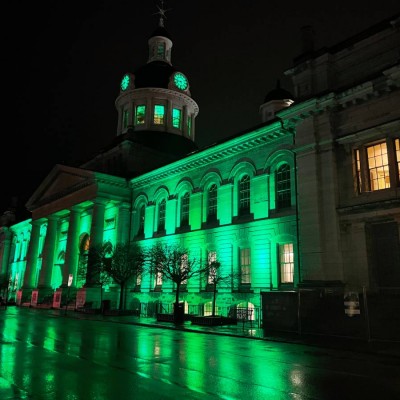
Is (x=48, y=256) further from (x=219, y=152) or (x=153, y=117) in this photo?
(x=219, y=152)

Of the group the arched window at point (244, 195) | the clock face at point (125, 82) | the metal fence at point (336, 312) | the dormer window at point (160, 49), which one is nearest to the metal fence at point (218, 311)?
the metal fence at point (336, 312)

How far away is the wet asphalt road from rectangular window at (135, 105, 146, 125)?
133 ft

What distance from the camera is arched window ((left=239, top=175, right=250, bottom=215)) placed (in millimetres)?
29672

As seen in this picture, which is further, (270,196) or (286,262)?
(270,196)

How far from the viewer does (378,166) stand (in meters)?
20.1

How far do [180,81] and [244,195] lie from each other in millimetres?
29720

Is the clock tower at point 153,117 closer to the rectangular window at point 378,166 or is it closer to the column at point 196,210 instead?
the column at point 196,210

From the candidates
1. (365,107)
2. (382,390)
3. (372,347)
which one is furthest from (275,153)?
(382,390)

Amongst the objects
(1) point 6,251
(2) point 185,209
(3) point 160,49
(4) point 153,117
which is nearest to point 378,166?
(2) point 185,209

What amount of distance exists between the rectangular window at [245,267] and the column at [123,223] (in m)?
15.2

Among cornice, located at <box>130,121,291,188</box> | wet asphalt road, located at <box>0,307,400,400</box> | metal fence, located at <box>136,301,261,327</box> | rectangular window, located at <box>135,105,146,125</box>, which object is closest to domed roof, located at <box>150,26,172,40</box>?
rectangular window, located at <box>135,105,146,125</box>

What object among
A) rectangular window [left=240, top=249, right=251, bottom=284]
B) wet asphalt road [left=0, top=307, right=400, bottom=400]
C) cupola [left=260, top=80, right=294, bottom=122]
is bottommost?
wet asphalt road [left=0, top=307, right=400, bottom=400]

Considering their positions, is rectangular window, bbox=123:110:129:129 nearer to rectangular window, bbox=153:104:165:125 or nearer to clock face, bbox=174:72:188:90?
rectangular window, bbox=153:104:165:125

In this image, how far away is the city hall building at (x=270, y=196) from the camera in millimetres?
19766
